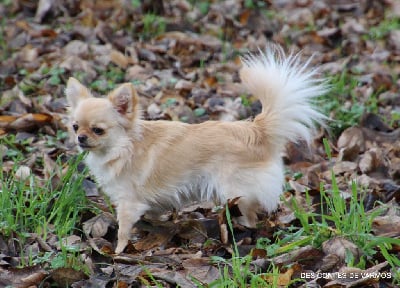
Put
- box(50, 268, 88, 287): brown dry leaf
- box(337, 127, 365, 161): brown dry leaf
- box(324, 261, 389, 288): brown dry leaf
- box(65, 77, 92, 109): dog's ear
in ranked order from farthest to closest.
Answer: box(337, 127, 365, 161): brown dry leaf, box(65, 77, 92, 109): dog's ear, box(50, 268, 88, 287): brown dry leaf, box(324, 261, 389, 288): brown dry leaf

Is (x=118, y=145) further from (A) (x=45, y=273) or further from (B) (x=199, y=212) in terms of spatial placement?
(A) (x=45, y=273)

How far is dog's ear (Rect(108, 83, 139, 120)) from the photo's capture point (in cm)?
388

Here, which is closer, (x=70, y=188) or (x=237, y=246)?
(x=237, y=246)

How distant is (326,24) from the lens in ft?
25.6

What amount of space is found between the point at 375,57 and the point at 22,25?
3476mm

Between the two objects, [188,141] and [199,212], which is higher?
[188,141]

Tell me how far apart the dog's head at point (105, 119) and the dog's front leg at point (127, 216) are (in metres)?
Answer: 0.34

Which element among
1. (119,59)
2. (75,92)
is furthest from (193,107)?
(75,92)

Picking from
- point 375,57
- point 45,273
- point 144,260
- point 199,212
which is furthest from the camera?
point 375,57

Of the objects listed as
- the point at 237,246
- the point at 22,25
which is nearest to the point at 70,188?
the point at 237,246

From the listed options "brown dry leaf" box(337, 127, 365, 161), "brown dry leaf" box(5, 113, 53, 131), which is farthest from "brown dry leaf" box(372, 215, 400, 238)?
"brown dry leaf" box(5, 113, 53, 131)

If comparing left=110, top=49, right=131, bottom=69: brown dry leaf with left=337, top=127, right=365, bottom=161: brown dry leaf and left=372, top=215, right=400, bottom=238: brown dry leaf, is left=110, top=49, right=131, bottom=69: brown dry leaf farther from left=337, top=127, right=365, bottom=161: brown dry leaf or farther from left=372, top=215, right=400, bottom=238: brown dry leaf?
left=372, top=215, right=400, bottom=238: brown dry leaf

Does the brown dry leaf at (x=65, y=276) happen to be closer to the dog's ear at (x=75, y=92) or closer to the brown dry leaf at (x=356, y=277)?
the brown dry leaf at (x=356, y=277)

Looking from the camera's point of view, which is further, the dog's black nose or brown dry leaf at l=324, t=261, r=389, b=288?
the dog's black nose
